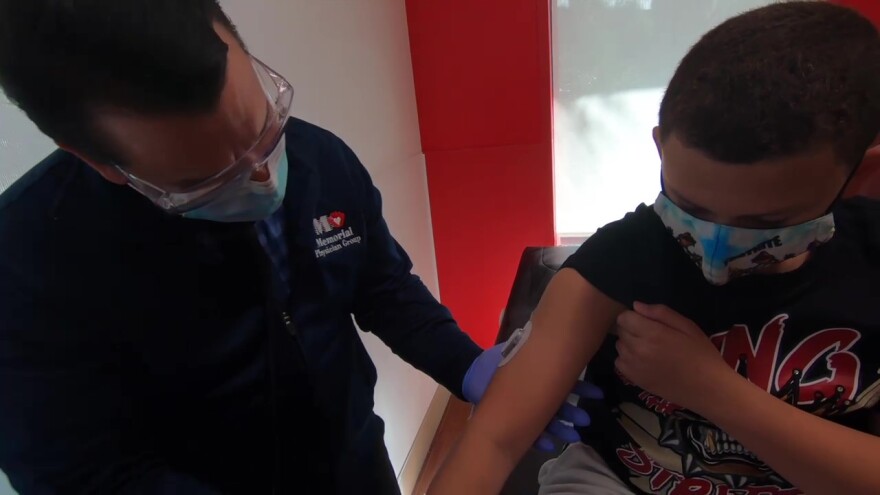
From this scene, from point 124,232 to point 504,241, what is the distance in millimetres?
2017

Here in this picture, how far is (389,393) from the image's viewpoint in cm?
204

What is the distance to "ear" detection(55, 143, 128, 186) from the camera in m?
0.66

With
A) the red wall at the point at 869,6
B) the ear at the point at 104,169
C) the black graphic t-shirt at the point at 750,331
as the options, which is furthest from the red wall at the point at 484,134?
the ear at the point at 104,169

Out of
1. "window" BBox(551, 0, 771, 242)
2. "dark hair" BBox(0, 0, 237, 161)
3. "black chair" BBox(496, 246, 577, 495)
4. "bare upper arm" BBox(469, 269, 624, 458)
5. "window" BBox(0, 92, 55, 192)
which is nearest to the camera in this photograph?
"dark hair" BBox(0, 0, 237, 161)

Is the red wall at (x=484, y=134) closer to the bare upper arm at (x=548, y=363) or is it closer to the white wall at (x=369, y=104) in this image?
the white wall at (x=369, y=104)

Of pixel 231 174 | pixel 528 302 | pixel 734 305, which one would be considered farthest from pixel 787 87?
pixel 528 302

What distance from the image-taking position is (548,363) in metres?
0.94

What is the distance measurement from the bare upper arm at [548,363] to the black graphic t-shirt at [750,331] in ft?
0.13

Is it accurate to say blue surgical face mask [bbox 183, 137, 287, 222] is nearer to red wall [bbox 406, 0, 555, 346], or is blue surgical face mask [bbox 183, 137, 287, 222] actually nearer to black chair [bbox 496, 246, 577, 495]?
black chair [bbox 496, 246, 577, 495]

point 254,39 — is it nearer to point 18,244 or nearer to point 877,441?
point 18,244

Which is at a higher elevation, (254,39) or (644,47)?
(254,39)

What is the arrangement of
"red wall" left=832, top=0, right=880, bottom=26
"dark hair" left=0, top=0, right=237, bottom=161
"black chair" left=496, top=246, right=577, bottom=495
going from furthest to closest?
1. "red wall" left=832, top=0, right=880, bottom=26
2. "black chair" left=496, top=246, right=577, bottom=495
3. "dark hair" left=0, top=0, right=237, bottom=161

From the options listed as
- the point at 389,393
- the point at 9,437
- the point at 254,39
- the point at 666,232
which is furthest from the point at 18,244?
the point at 389,393

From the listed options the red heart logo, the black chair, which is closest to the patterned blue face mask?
the red heart logo
